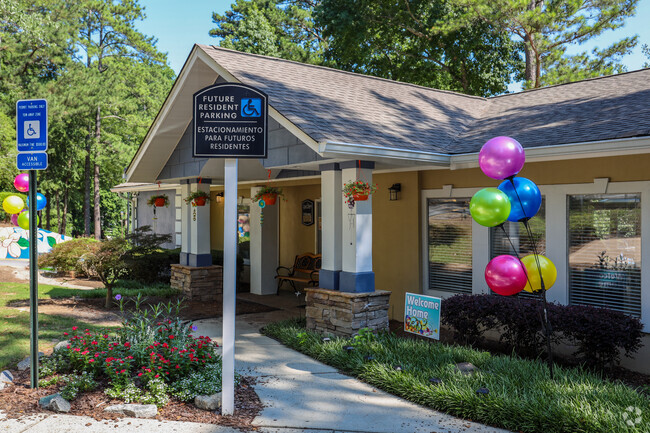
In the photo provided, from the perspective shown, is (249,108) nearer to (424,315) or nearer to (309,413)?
(309,413)

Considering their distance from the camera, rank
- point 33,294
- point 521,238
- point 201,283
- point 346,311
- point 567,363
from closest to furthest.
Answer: point 33,294 < point 567,363 < point 346,311 < point 521,238 < point 201,283

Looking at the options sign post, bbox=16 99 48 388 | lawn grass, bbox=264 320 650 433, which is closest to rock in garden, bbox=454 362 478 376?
lawn grass, bbox=264 320 650 433

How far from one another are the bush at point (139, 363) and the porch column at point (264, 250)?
6.65 metres

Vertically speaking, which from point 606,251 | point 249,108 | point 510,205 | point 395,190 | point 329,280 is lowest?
point 329,280

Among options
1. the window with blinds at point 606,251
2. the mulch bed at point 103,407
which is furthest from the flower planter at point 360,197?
the mulch bed at point 103,407

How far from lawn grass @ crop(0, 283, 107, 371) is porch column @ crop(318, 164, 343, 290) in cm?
331

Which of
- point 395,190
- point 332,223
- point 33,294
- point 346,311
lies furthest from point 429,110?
point 33,294

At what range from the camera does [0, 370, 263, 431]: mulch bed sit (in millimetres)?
4855

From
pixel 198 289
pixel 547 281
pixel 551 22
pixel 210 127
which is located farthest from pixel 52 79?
pixel 547 281

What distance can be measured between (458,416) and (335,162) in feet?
13.4

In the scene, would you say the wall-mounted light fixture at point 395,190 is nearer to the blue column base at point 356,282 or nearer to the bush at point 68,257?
the blue column base at point 356,282

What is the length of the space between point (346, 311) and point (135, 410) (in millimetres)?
3368

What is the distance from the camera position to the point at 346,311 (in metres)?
7.55

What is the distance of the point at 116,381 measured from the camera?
5273mm
